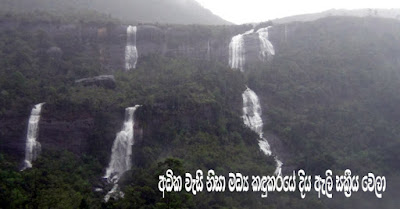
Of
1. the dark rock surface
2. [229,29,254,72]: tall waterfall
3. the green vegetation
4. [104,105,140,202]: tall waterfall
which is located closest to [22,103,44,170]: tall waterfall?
the green vegetation

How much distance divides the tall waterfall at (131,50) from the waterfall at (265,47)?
11444mm

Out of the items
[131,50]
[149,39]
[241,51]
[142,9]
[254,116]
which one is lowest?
[254,116]

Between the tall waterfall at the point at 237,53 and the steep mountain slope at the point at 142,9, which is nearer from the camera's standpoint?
the tall waterfall at the point at 237,53

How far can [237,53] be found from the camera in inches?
1558

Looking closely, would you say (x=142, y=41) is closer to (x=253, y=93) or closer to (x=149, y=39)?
(x=149, y=39)

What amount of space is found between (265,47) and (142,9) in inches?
982

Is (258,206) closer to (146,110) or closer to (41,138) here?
(146,110)

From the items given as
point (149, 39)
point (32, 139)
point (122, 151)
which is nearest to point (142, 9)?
point (149, 39)

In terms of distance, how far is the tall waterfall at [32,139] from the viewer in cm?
2512

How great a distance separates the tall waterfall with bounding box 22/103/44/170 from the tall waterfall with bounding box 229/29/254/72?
1830cm

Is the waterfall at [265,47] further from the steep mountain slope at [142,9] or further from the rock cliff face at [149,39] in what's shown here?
the steep mountain slope at [142,9]

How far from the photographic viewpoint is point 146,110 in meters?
27.8

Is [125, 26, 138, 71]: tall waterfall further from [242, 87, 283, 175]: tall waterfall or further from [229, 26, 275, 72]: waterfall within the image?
[242, 87, 283, 175]: tall waterfall

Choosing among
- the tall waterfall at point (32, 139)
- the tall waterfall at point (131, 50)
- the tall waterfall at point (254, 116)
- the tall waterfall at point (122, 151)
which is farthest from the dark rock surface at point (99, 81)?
the tall waterfall at point (254, 116)
